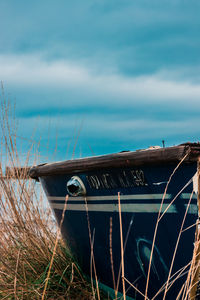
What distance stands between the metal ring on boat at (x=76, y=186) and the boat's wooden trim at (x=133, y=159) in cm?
7

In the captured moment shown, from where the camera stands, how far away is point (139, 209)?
8.07 ft

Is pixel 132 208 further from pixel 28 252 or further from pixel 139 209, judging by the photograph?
pixel 28 252

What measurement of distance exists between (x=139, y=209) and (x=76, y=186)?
61 cm

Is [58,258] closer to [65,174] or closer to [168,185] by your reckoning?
[65,174]

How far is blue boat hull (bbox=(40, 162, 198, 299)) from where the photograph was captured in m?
2.24

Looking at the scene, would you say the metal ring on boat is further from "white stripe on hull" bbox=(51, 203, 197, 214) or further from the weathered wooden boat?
"white stripe on hull" bbox=(51, 203, 197, 214)

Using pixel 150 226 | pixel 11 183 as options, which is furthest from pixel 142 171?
pixel 11 183

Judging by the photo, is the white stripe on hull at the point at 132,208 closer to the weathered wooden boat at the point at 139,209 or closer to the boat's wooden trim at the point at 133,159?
the weathered wooden boat at the point at 139,209

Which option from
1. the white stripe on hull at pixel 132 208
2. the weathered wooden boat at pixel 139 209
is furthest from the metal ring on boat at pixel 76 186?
the white stripe on hull at pixel 132 208

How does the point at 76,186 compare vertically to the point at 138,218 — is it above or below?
above

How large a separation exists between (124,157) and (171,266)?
27.2 inches

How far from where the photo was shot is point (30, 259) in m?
3.56

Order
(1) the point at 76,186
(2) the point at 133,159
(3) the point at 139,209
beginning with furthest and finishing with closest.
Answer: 1. (1) the point at 76,186
2. (3) the point at 139,209
3. (2) the point at 133,159

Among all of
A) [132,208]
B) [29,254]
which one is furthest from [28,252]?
[132,208]
